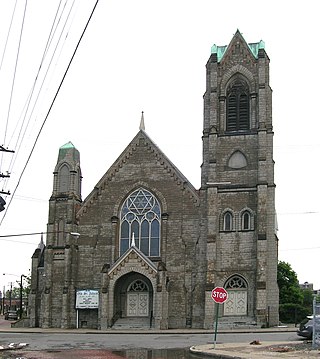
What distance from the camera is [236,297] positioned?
4569 cm

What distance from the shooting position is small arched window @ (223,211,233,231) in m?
46.8

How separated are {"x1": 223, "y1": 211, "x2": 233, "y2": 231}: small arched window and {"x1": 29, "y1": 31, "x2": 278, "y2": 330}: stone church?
0.09 metres

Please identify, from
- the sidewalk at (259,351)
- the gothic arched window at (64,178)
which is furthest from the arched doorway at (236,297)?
the sidewalk at (259,351)

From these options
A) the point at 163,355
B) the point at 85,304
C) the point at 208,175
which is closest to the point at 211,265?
the point at 208,175

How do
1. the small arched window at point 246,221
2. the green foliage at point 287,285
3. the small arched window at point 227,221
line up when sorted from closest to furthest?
the small arched window at point 246,221
the small arched window at point 227,221
the green foliage at point 287,285

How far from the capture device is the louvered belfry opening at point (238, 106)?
162 ft

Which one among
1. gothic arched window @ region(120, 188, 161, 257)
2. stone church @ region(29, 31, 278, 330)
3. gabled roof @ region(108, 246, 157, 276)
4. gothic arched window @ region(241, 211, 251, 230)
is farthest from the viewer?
gothic arched window @ region(120, 188, 161, 257)

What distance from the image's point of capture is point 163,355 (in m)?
22.1

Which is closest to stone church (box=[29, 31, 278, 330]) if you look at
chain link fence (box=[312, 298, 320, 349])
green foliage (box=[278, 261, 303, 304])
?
chain link fence (box=[312, 298, 320, 349])

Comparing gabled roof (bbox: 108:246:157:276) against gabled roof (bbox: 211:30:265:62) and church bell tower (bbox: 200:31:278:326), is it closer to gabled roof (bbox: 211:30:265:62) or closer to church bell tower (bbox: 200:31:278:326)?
church bell tower (bbox: 200:31:278:326)

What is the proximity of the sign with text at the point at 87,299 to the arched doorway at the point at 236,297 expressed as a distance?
928 centimetres

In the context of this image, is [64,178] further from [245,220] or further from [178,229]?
[245,220]

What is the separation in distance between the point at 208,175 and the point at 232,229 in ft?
14.2

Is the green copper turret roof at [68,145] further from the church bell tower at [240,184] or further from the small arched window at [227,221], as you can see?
the small arched window at [227,221]
